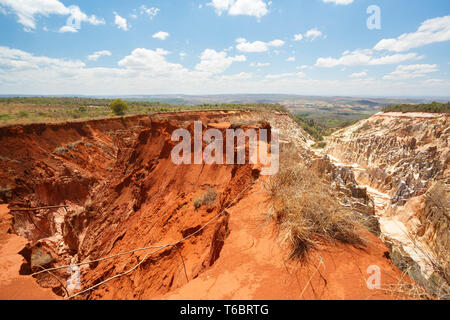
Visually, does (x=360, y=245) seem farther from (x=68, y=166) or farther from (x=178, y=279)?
(x=68, y=166)

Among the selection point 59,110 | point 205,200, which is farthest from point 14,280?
point 59,110

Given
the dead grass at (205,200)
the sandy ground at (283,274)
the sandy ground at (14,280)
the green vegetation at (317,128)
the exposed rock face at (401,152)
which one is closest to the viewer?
the sandy ground at (283,274)

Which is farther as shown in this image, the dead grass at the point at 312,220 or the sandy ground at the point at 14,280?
the sandy ground at the point at 14,280

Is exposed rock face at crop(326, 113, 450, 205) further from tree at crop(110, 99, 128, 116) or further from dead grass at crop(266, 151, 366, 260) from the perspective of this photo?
tree at crop(110, 99, 128, 116)

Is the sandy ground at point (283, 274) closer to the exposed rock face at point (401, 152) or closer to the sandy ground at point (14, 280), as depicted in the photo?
the sandy ground at point (14, 280)

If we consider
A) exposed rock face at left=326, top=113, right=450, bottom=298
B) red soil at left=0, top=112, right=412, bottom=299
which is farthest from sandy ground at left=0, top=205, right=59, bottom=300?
exposed rock face at left=326, top=113, right=450, bottom=298

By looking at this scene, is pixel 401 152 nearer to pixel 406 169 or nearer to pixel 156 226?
pixel 406 169

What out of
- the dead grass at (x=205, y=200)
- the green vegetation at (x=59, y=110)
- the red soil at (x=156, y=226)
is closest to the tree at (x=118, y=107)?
the green vegetation at (x=59, y=110)
